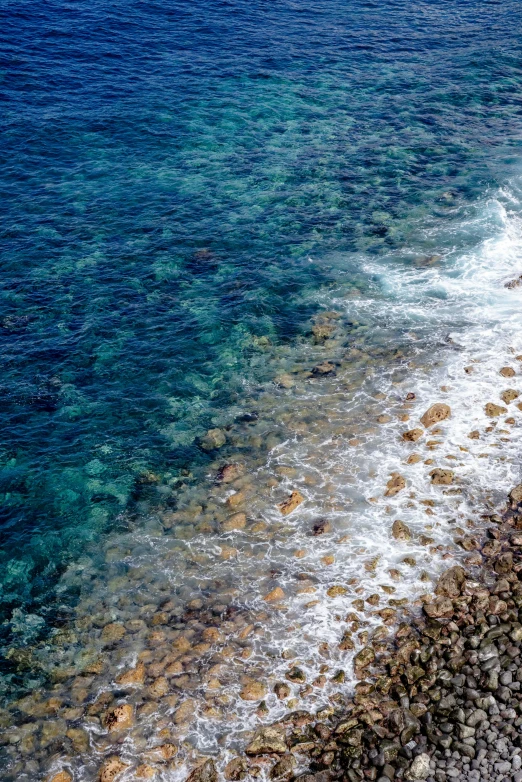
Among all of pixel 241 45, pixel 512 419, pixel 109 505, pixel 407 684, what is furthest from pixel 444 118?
pixel 407 684

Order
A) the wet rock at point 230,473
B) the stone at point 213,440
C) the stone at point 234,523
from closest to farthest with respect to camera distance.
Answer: the stone at point 234,523
the wet rock at point 230,473
the stone at point 213,440

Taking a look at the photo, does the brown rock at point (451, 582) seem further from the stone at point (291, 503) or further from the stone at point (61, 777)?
the stone at point (61, 777)

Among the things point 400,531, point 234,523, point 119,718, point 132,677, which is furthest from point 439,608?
point 119,718

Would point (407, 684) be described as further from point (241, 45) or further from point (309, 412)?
point (241, 45)

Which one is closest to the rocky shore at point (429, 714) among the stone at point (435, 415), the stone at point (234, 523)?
the stone at point (234, 523)

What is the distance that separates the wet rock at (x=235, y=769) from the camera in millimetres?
23250

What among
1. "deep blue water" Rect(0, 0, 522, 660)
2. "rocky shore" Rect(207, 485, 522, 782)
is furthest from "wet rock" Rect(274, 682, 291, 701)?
"deep blue water" Rect(0, 0, 522, 660)

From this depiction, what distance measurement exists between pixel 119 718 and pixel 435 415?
20.9 metres

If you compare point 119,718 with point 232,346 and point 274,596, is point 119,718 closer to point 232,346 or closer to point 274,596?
point 274,596

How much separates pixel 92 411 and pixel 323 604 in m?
17.3

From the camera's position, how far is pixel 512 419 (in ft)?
118

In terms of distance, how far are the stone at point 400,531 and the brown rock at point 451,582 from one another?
2523 millimetres

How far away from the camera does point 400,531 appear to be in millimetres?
30969

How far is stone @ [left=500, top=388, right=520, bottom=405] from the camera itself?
37.1 m
